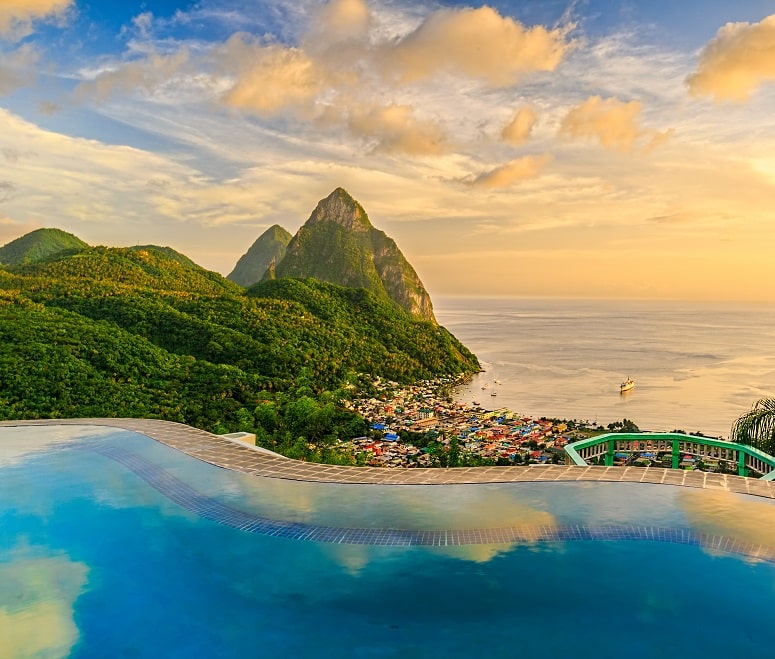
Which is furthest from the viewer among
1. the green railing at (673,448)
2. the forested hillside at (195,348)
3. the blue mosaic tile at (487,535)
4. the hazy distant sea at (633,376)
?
the hazy distant sea at (633,376)

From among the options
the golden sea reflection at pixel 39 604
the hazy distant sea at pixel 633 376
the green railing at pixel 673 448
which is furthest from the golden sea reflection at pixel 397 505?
the hazy distant sea at pixel 633 376

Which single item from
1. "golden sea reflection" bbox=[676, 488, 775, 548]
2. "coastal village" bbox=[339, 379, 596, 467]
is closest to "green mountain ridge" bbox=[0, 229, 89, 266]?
"coastal village" bbox=[339, 379, 596, 467]

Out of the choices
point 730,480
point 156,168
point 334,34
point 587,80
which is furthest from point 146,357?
point 730,480

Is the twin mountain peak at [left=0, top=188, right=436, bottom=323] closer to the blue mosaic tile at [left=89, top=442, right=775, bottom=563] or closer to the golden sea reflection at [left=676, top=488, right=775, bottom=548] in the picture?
the golden sea reflection at [left=676, top=488, right=775, bottom=548]

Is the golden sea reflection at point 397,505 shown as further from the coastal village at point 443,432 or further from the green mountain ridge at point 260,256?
the green mountain ridge at point 260,256

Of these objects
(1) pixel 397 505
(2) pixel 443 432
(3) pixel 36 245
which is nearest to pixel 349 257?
(3) pixel 36 245

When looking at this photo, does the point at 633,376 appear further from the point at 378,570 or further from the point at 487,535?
the point at 378,570

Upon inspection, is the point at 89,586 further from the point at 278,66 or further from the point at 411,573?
the point at 278,66
